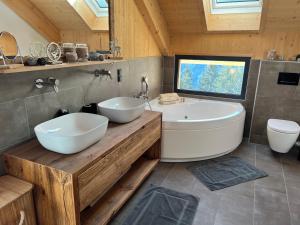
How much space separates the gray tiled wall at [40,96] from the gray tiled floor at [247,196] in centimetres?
107

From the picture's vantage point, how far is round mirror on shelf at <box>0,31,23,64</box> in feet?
4.85

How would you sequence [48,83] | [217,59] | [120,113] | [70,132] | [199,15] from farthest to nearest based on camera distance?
[217,59]
[199,15]
[120,113]
[70,132]
[48,83]

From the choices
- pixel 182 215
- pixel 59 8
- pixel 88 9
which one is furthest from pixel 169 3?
pixel 182 215

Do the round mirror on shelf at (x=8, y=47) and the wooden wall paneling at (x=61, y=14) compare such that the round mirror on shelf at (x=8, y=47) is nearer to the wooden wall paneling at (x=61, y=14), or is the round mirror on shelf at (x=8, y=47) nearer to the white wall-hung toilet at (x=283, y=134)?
the wooden wall paneling at (x=61, y=14)

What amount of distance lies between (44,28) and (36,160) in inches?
40.8

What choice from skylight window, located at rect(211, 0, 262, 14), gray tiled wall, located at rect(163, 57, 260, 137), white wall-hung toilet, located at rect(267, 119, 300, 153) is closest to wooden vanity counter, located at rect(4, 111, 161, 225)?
white wall-hung toilet, located at rect(267, 119, 300, 153)

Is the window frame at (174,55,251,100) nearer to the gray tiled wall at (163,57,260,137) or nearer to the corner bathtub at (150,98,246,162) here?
the gray tiled wall at (163,57,260,137)

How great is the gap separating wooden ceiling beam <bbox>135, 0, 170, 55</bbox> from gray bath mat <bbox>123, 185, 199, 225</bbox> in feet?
7.19

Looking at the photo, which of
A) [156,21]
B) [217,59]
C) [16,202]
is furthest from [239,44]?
[16,202]

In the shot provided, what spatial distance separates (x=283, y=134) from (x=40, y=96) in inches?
111

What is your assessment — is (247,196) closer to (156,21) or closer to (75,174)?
(75,174)

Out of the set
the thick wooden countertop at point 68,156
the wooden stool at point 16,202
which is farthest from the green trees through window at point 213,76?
the wooden stool at point 16,202

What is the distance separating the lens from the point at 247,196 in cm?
231

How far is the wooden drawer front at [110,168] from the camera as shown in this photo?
1.48 meters
